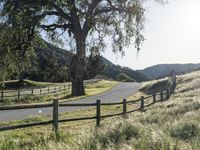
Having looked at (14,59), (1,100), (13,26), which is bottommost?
(1,100)

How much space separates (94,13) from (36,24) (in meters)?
5.44

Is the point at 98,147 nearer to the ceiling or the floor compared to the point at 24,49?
nearer to the floor

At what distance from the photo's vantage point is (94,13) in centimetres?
4116

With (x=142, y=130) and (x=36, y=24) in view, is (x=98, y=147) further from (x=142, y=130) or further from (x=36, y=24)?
(x=36, y=24)

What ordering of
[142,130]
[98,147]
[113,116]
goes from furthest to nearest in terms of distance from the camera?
[113,116], [142,130], [98,147]

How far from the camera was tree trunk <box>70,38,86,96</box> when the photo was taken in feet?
133

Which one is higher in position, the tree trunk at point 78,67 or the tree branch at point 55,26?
the tree branch at point 55,26

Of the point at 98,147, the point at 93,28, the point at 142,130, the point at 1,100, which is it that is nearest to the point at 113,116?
the point at 142,130

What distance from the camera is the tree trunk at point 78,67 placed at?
133 ft

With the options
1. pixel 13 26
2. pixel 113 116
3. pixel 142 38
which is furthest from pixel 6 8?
pixel 113 116

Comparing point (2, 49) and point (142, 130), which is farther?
point (2, 49)

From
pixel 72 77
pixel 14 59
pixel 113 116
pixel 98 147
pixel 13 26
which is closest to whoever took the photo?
pixel 98 147

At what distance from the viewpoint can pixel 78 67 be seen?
43125 millimetres

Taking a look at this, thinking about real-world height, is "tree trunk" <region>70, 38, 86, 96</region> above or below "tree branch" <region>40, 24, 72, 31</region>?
below
